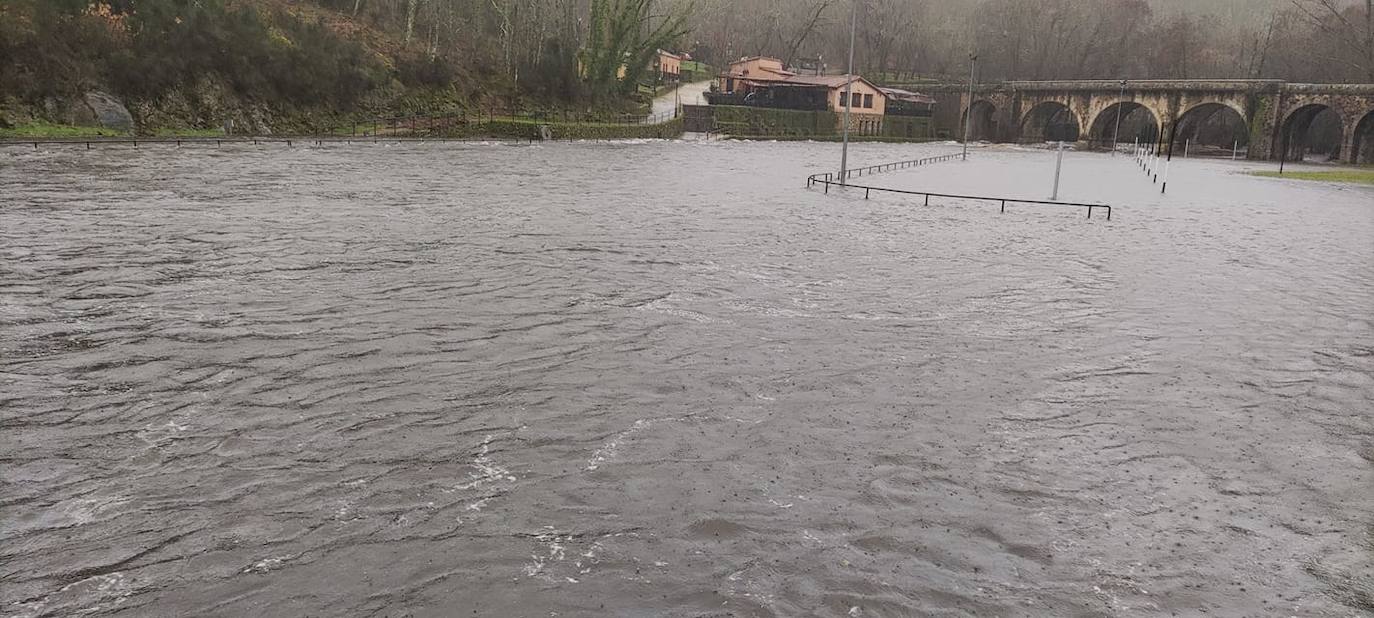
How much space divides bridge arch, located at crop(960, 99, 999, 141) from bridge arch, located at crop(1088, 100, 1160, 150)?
530 inches

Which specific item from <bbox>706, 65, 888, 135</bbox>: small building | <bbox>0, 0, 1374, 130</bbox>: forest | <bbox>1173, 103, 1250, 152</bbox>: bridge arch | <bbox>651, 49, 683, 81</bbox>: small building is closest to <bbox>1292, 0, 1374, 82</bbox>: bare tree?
<bbox>0, 0, 1374, 130</bbox>: forest

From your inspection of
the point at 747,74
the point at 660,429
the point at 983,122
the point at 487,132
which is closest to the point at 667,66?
the point at 747,74

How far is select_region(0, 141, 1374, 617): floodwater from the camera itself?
6.01 meters

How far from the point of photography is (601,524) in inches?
265

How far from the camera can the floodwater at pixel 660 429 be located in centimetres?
601

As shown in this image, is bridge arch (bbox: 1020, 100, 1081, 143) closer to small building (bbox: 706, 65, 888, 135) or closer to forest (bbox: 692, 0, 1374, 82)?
forest (bbox: 692, 0, 1374, 82)

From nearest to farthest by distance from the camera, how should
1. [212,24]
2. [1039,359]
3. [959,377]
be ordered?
[959,377]
[1039,359]
[212,24]

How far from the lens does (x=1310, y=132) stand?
102m

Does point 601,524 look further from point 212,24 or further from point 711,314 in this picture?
point 212,24

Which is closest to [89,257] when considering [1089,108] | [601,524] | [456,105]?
[601,524]

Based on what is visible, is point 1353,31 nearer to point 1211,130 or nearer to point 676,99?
point 1211,130

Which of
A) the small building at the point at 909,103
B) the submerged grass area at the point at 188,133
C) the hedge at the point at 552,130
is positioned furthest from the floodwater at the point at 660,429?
the small building at the point at 909,103

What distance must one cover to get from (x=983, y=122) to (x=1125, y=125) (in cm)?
1819

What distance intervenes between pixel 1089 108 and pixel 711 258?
9308 centimetres
